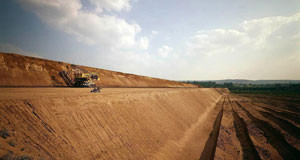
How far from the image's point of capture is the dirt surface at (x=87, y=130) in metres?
5.44

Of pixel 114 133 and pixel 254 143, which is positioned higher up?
→ pixel 114 133

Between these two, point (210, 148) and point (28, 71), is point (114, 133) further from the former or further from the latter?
point (28, 71)

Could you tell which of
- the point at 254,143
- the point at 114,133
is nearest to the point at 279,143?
the point at 254,143

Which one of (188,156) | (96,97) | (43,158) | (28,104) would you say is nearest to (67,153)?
(43,158)

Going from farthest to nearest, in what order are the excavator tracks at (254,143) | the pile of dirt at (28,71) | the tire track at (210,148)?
the pile of dirt at (28,71), the excavator tracks at (254,143), the tire track at (210,148)

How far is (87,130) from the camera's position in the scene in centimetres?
755

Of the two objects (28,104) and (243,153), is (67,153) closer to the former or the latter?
(28,104)

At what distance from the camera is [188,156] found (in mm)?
9969

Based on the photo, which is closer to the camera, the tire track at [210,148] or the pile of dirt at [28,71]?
the tire track at [210,148]

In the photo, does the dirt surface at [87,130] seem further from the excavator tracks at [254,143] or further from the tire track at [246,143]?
the tire track at [246,143]

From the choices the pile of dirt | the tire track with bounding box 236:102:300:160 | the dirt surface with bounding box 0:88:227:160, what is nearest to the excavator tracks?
the tire track with bounding box 236:102:300:160

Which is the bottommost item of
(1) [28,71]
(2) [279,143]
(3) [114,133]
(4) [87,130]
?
(2) [279,143]

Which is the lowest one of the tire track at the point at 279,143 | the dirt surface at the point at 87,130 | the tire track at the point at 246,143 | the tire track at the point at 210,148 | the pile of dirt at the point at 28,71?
the tire track at the point at 210,148

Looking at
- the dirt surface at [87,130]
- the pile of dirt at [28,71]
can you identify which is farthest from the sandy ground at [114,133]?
the pile of dirt at [28,71]
